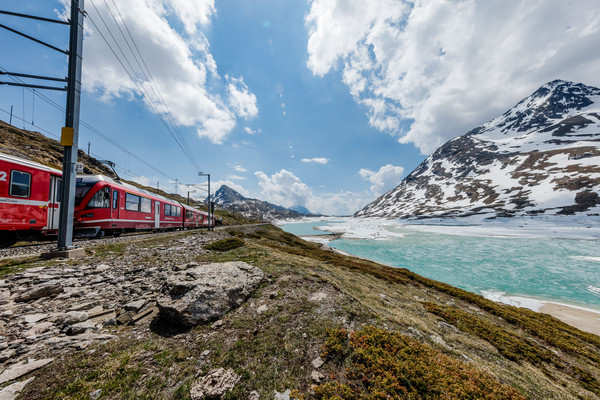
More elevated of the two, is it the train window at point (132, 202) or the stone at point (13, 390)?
the train window at point (132, 202)

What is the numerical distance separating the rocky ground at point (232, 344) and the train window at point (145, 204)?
13.9 m

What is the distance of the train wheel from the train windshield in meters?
3.51

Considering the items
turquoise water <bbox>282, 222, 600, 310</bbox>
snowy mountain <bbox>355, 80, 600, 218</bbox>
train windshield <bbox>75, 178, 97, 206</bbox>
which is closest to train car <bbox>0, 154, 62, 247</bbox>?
train windshield <bbox>75, 178, 97, 206</bbox>

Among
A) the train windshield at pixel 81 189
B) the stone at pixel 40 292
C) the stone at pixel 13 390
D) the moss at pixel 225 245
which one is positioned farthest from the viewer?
the train windshield at pixel 81 189

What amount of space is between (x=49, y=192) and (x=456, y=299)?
94.2 feet

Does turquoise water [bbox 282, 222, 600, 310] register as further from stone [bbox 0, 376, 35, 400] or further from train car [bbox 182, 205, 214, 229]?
train car [bbox 182, 205, 214, 229]

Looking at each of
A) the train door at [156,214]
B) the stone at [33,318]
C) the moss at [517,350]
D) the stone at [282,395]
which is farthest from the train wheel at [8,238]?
the moss at [517,350]

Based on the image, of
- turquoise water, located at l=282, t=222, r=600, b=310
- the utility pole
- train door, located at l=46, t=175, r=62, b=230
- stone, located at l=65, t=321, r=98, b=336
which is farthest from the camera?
turquoise water, located at l=282, t=222, r=600, b=310

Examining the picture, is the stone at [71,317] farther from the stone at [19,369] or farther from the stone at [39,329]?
the stone at [19,369]

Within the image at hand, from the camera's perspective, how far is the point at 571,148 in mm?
146250

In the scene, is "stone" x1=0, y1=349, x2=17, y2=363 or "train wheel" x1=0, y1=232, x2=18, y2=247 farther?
"train wheel" x1=0, y1=232, x2=18, y2=247

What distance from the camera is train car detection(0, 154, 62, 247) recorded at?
11.5 meters

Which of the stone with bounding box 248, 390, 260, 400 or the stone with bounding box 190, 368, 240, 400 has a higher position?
the stone with bounding box 190, 368, 240, 400

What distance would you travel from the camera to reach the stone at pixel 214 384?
349cm
